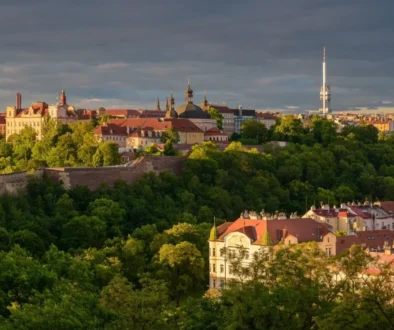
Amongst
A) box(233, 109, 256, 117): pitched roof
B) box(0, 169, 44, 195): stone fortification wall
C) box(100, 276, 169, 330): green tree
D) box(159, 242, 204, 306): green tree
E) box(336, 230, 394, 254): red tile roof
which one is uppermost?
box(233, 109, 256, 117): pitched roof

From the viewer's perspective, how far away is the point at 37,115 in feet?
356

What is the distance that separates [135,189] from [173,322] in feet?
146

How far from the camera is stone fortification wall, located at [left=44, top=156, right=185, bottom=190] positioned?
256ft

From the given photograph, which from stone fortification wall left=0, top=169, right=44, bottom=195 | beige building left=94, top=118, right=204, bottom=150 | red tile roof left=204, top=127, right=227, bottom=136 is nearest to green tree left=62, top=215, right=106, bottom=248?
stone fortification wall left=0, top=169, right=44, bottom=195

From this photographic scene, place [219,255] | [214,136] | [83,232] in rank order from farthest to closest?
[214,136]
[83,232]
[219,255]

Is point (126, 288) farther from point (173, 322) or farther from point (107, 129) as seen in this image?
point (107, 129)

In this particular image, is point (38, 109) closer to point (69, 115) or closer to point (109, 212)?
point (69, 115)

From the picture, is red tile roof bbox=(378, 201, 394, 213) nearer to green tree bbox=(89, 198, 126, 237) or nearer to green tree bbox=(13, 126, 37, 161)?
green tree bbox=(89, 198, 126, 237)

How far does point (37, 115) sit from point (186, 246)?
167 feet

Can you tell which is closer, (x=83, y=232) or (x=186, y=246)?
(x=186, y=246)

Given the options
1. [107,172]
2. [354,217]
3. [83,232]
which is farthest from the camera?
[107,172]

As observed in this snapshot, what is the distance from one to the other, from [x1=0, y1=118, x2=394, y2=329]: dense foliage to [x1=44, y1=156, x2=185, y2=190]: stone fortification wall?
2.88 ft

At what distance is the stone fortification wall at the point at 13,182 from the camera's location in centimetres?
7369

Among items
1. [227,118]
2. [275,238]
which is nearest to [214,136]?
[227,118]
